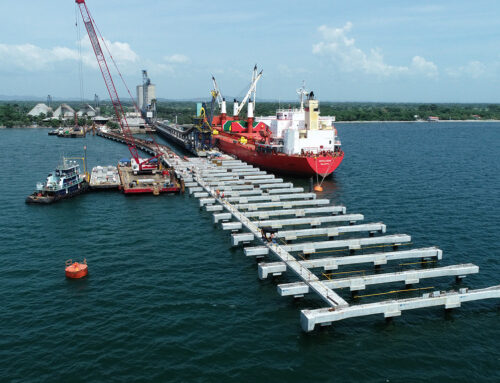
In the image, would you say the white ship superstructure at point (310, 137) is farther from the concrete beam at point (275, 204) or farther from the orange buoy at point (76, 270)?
the orange buoy at point (76, 270)

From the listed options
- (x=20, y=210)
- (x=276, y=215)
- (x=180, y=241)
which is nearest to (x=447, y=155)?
(x=276, y=215)

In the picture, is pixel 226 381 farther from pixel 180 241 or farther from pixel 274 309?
pixel 180 241

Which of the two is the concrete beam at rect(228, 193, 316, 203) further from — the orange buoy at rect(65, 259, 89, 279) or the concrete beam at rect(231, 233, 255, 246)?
the orange buoy at rect(65, 259, 89, 279)

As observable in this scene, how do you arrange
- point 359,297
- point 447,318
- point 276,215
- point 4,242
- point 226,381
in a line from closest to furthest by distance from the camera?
1. point 226,381
2. point 447,318
3. point 359,297
4. point 4,242
5. point 276,215

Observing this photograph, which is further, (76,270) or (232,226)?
(232,226)

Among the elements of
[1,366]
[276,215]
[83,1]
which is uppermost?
[83,1]

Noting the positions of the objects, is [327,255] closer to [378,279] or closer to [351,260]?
[351,260]

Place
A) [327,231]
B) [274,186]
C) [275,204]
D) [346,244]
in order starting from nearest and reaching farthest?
[346,244] < [327,231] < [275,204] < [274,186]

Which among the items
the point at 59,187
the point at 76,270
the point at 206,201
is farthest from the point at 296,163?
the point at 76,270
